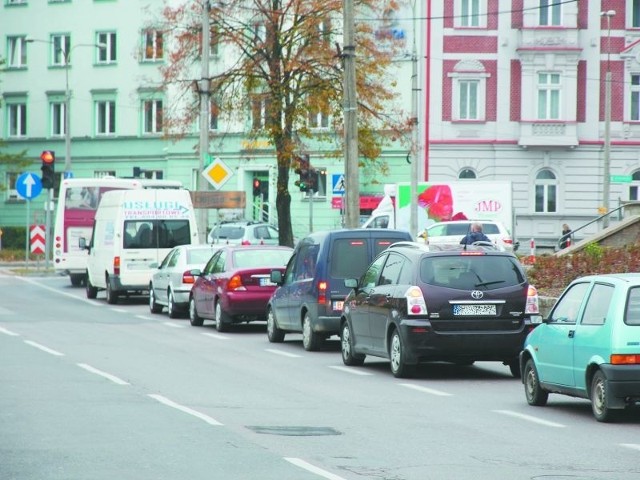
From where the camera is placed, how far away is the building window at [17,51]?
79.0m

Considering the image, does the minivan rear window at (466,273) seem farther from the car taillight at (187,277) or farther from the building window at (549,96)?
the building window at (549,96)

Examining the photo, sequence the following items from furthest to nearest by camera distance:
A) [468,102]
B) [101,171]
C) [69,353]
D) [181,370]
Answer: [101,171]
[468,102]
[69,353]
[181,370]

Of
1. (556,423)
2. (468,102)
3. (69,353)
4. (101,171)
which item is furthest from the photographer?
(101,171)

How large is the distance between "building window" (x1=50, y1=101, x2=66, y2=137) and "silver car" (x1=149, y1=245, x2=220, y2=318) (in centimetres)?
4700

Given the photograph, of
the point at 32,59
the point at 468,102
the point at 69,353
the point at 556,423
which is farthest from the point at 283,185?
the point at 32,59

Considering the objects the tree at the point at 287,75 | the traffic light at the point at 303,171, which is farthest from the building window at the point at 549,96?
the traffic light at the point at 303,171

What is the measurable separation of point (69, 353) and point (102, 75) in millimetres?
56849

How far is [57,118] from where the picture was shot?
7756cm

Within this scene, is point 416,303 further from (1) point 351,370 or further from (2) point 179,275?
(2) point 179,275

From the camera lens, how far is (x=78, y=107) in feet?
252

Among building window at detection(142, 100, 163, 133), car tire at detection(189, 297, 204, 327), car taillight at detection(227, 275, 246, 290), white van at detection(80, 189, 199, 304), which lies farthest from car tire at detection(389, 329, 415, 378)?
building window at detection(142, 100, 163, 133)

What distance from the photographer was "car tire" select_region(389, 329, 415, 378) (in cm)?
1758

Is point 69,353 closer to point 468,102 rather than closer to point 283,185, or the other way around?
point 283,185

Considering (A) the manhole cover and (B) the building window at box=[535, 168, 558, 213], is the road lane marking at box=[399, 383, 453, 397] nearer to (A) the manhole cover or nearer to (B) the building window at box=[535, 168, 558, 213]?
(A) the manhole cover
